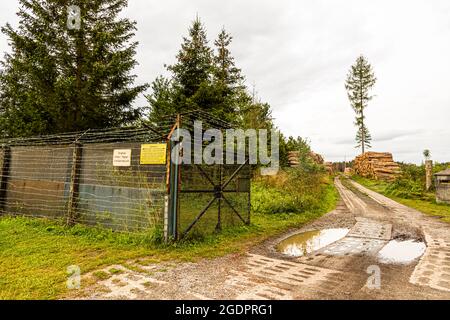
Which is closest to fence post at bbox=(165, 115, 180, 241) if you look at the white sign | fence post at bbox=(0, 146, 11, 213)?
the white sign

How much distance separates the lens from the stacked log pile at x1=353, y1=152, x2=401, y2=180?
90.6 feet

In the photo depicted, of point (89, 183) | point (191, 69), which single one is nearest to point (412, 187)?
point (191, 69)

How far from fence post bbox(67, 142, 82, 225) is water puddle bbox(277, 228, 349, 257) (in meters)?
5.74

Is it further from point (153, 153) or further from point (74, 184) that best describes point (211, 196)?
point (74, 184)

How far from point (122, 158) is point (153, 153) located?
3.74 ft

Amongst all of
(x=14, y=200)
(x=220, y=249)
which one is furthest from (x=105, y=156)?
(x=14, y=200)

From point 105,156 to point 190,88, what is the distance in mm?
7896

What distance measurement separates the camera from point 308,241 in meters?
6.84

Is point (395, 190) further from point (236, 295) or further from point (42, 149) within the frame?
point (42, 149)

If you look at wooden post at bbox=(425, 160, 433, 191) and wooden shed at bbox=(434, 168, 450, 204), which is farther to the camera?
wooden post at bbox=(425, 160, 433, 191)

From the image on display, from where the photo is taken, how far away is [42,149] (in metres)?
8.46

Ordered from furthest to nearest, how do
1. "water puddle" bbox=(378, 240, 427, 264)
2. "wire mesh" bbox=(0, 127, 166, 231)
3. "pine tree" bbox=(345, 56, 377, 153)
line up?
"pine tree" bbox=(345, 56, 377, 153) < "wire mesh" bbox=(0, 127, 166, 231) < "water puddle" bbox=(378, 240, 427, 264)

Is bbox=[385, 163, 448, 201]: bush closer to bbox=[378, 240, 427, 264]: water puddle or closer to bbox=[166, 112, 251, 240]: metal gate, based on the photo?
bbox=[378, 240, 427, 264]: water puddle

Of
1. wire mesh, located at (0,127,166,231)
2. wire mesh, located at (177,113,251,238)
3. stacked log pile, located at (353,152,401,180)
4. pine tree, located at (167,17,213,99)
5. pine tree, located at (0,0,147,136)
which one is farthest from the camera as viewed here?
stacked log pile, located at (353,152,401,180)
